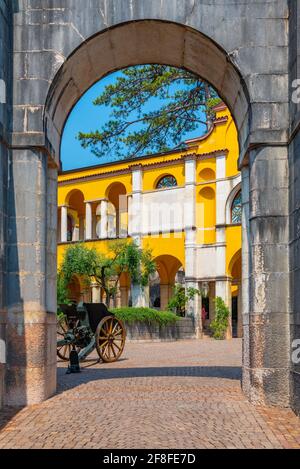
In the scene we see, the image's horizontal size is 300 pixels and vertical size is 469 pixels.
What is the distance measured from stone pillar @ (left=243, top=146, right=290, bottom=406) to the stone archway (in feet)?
0.04

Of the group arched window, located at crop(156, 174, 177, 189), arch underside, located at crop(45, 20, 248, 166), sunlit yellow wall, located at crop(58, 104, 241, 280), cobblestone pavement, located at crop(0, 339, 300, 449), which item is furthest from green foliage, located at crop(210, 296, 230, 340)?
arch underside, located at crop(45, 20, 248, 166)

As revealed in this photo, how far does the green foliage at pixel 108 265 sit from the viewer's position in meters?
28.4

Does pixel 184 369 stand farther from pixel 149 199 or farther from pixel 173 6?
pixel 149 199

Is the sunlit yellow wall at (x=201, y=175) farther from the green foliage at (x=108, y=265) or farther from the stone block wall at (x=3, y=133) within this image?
the stone block wall at (x=3, y=133)

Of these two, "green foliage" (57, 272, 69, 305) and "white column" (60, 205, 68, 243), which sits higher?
"white column" (60, 205, 68, 243)

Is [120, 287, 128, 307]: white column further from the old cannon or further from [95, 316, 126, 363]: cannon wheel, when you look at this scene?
the old cannon

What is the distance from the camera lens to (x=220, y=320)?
27.4 m

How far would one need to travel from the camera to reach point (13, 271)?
309 inches

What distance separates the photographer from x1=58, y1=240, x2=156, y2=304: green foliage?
28406 mm

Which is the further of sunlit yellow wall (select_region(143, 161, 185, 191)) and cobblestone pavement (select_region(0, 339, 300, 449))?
sunlit yellow wall (select_region(143, 161, 185, 191))

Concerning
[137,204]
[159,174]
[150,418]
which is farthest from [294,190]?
[137,204]

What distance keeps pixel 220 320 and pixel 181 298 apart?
2.52 m

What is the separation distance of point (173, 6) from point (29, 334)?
443cm
